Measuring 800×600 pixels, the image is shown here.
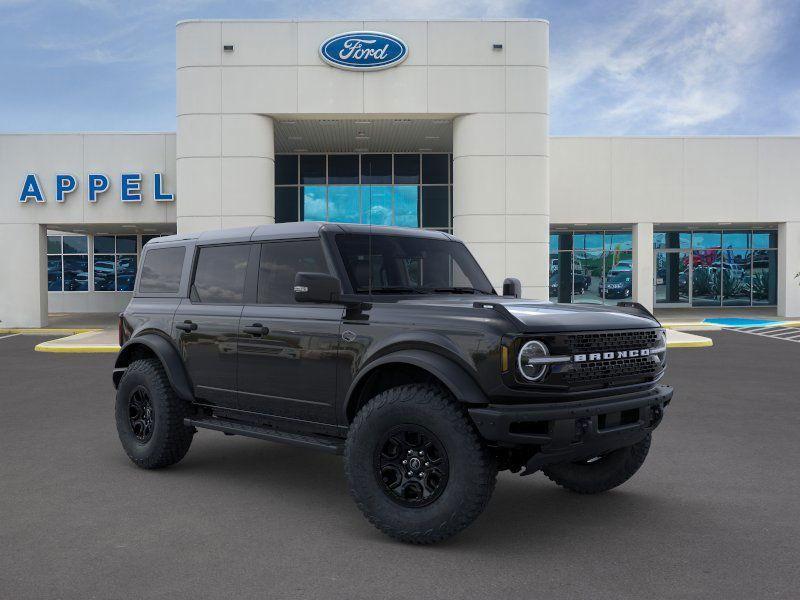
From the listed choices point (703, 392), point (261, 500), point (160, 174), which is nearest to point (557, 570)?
point (261, 500)

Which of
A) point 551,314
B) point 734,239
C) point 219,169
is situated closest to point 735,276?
point 734,239

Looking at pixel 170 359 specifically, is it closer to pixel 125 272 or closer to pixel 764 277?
pixel 125 272

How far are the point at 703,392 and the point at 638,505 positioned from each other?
6.00 meters

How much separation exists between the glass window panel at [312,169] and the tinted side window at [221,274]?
20.0 m

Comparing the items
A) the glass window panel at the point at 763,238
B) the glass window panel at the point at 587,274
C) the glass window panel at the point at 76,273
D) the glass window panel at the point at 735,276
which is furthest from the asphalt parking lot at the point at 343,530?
the glass window panel at the point at 763,238

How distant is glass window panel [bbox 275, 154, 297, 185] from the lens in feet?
85.5

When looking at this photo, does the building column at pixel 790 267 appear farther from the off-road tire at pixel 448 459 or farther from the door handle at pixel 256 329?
the off-road tire at pixel 448 459

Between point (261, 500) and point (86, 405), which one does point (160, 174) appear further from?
point (261, 500)

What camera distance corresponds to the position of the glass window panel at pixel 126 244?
107ft

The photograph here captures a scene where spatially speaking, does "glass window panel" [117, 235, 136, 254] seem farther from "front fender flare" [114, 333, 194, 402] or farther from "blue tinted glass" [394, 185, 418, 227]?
"front fender flare" [114, 333, 194, 402]

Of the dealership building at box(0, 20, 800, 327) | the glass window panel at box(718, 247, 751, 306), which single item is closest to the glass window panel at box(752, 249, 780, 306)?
the dealership building at box(0, 20, 800, 327)

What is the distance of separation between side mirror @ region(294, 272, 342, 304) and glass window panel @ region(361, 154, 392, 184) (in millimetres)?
21434

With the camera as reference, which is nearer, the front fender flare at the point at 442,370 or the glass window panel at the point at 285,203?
the front fender flare at the point at 442,370

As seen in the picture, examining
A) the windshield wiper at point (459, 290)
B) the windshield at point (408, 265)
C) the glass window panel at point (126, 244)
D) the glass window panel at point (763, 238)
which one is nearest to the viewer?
the windshield at point (408, 265)
